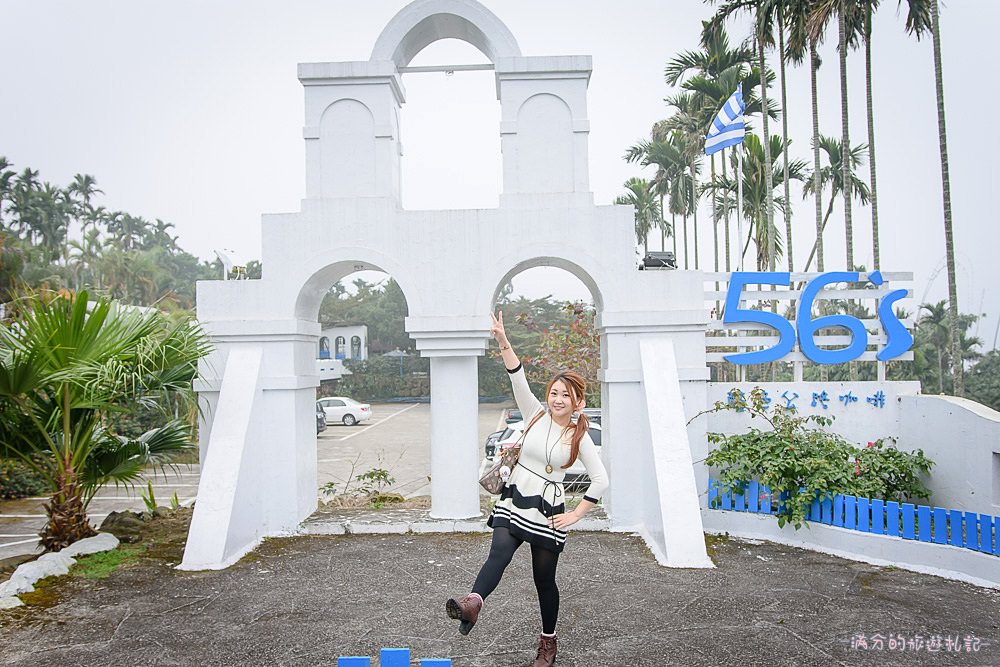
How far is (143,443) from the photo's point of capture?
24.0 feet

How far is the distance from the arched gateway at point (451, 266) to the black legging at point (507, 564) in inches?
146

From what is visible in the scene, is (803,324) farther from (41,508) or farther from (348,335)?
(348,335)

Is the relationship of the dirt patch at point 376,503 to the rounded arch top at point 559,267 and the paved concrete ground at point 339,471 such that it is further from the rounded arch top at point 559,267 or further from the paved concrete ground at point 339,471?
the rounded arch top at point 559,267

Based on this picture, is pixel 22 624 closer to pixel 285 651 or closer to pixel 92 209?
pixel 285 651

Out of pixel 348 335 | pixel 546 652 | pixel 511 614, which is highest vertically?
pixel 348 335

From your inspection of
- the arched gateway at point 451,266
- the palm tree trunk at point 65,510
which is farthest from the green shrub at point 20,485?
the arched gateway at point 451,266

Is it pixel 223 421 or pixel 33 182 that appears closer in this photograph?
pixel 223 421

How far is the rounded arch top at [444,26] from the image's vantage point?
802 centimetres

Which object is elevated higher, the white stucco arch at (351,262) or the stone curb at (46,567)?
the white stucco arch at (351,262)

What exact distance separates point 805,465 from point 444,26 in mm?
5892

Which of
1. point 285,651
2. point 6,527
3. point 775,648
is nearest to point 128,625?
point 285,651

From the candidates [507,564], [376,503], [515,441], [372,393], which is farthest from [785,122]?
[372,393]

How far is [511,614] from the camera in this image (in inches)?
208

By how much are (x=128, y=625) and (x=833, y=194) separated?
21350 mm
